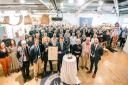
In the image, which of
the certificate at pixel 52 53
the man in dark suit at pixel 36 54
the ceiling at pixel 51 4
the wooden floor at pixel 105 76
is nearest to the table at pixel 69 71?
the wooden floor at pixel 105 76

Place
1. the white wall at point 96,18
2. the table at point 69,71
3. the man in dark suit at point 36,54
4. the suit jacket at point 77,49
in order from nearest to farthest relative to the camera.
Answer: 1. the table at point 69,71
2. the man in dark suit at point 36,54
3. the suit jacket at point 77,49
4. the white wall at point 96,18

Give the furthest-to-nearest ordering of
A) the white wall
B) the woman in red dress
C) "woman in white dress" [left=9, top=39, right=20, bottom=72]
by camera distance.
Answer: the white wall → "woman in white dress" [left=9, top=39, right=20, bottom=72] → the woman in red dress

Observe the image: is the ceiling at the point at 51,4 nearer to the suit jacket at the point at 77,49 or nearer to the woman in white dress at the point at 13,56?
the suit jacket at the point at 77,49

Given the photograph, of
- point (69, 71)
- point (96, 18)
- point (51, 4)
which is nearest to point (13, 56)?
point (69, 71)

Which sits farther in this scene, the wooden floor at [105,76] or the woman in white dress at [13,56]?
the woman in white dress at [13,56]

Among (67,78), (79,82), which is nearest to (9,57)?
(67,78)

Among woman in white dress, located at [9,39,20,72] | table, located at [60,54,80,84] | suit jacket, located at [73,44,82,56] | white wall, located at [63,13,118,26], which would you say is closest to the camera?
table, located at [60,54,80,84]

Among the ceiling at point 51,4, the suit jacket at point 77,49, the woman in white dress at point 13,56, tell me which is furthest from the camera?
the ceiling at point 51,4

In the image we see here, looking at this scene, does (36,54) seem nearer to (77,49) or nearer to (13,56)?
(13,56)

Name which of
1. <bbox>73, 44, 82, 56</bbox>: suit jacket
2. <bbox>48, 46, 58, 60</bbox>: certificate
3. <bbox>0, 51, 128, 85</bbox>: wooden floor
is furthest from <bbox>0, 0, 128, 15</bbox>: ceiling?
<bbox>0, 51, 128, 85</bbox>: wooden floor

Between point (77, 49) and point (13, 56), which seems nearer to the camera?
point (13, 56)

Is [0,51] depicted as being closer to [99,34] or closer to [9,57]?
[9,57]

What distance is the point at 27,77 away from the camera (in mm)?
6582

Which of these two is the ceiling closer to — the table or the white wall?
the table
